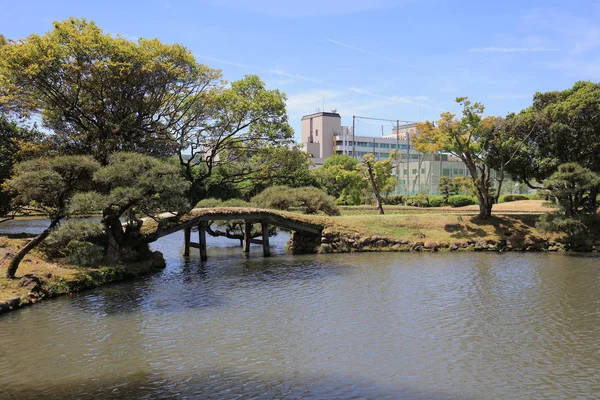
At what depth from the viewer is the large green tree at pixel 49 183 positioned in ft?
62.6

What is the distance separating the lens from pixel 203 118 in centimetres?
3419

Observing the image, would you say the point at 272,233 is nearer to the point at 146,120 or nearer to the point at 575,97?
the point at 146,120

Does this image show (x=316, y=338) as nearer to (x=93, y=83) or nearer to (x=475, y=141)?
(x=93, y=83)

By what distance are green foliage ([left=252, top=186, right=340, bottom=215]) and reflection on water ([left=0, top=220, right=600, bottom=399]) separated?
1664 cm

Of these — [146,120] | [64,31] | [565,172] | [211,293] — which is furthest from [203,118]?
[565,172]

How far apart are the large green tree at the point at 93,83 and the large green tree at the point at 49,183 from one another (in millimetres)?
4993

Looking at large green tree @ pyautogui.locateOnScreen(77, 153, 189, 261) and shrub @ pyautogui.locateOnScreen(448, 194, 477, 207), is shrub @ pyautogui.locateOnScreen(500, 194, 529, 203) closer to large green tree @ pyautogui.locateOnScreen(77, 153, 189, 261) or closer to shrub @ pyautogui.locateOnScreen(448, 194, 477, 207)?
shrub @ pyautogui.locateOnScreen(448, 194, 477, 207)

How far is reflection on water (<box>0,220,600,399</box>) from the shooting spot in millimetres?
10609

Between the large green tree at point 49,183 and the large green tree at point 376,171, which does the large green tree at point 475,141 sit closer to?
the large green tree at point 376,171

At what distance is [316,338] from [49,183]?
12.6 metres

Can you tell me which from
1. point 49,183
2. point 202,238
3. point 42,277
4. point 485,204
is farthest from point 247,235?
point 485,204

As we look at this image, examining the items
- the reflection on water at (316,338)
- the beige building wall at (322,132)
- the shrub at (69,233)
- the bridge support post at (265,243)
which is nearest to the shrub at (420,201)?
the bridge support post at (265,243)

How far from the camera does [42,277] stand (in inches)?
762

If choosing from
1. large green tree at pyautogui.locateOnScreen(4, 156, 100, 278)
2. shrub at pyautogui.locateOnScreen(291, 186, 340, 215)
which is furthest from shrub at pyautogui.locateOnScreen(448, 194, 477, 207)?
large green tree at pyautogui.locateOnScreen(4, 156, 100, 278)
